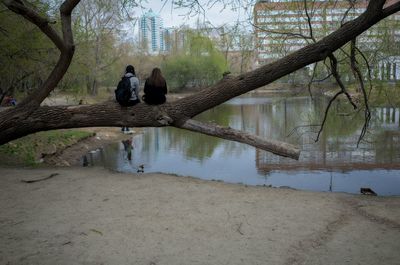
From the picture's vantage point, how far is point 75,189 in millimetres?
7070

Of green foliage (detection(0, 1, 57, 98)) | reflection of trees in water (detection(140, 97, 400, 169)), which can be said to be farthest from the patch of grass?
reflection of trees in water (detection(140, 97, 400, 169))

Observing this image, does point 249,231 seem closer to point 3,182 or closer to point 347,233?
point 347,233

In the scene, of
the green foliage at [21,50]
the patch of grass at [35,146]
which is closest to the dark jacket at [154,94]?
the green foliage at [21,50]

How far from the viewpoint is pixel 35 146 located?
1311 centimetres

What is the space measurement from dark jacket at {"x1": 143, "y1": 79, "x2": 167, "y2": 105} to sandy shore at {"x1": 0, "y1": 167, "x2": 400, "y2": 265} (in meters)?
1.61

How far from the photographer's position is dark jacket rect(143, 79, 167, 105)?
6.43m

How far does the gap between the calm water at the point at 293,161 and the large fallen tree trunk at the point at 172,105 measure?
2582 mm

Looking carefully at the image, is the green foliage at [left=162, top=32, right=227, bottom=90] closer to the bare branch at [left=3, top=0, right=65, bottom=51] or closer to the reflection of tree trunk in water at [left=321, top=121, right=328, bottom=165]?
the reflection of tree trunk in water at [left=321, top=121, right=328, bottom=165]

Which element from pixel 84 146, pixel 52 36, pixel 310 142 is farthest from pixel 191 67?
pixel 52 36

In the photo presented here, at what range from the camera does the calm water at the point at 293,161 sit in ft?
33.0

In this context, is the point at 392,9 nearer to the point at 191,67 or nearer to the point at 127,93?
the point at 127,93

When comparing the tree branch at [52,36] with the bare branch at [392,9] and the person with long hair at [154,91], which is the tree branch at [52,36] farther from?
the bare branch at [392,9]

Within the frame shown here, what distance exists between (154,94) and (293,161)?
712 centimetres

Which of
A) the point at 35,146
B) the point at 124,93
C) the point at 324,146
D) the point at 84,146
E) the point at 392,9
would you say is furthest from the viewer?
the point at 84,146
